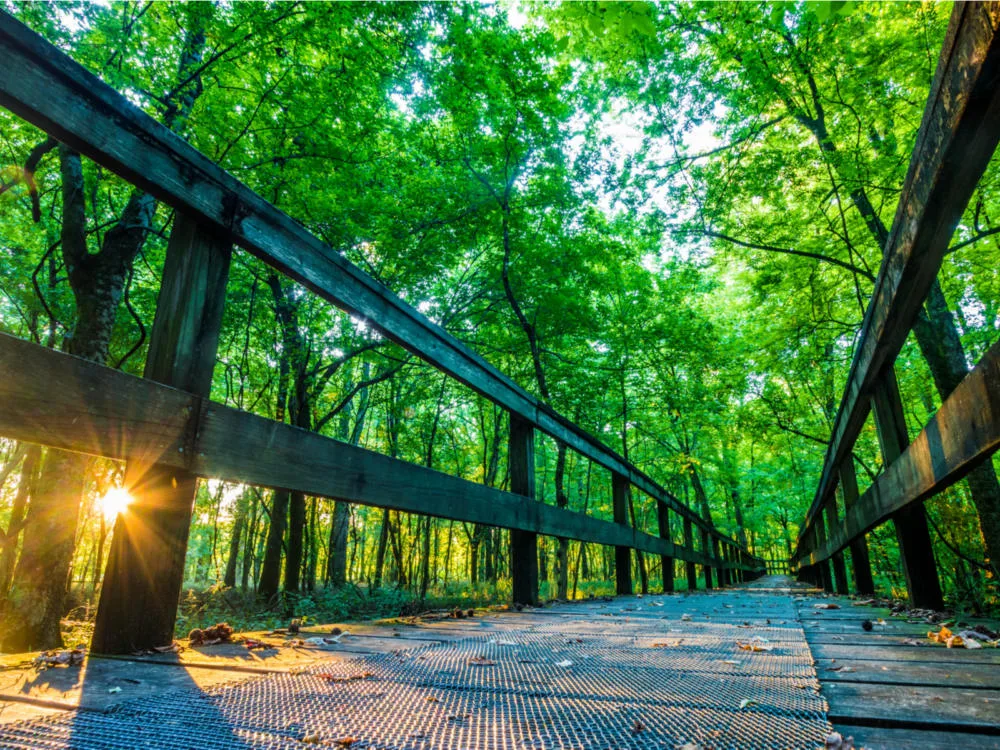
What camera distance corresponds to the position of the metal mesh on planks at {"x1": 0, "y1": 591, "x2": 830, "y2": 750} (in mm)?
861

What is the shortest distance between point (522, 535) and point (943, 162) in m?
3.05

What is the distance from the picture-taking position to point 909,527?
277 centimetres

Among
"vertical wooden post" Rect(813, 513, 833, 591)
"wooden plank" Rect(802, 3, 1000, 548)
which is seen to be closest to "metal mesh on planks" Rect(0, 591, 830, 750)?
"wooden plank" Rect(802, 3, 1000, 548)

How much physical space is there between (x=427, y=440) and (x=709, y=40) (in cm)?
808

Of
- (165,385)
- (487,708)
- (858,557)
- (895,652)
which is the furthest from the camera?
(858,557)

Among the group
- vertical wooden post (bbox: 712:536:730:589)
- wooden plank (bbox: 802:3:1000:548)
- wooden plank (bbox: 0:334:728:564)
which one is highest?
wooden plank (bbox: 802:3:1000:548)

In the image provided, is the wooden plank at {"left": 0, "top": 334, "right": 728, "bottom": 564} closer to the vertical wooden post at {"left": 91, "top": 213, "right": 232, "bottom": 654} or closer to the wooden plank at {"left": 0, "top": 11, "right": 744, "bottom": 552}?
the vertical wooden post at {"left": 91, "top": 213, "right": 232, "bottom": 654}

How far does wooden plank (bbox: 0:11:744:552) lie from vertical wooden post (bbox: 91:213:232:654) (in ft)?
0.46

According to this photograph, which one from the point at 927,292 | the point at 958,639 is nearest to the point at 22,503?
the point at 958,639

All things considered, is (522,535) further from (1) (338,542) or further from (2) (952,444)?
(1) (338,542)

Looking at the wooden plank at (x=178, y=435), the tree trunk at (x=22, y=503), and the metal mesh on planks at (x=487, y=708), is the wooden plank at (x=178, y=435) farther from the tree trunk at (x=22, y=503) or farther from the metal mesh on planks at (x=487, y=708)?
the tree trunk at (x=22, y=503)

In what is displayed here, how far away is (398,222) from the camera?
25.2ft

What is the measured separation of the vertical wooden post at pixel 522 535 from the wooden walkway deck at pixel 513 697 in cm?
181

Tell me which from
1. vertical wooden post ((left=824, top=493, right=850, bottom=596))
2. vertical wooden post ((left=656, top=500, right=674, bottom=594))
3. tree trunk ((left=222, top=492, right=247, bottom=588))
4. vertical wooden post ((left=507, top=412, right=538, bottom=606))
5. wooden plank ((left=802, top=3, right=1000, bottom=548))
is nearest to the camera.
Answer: wooden plank ((left=802, top=3, right=1000, bottom=548))
